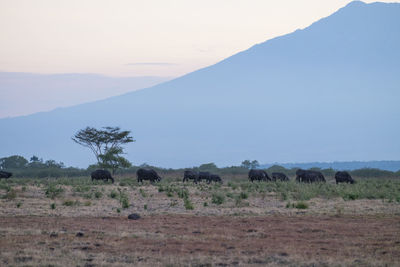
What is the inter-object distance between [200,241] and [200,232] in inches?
65.8

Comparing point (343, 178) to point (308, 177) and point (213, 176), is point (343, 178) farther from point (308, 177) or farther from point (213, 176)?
point (213, 176)

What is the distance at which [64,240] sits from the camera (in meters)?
17.2

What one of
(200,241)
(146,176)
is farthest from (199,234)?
(146,176)

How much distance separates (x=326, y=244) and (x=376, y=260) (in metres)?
2.53

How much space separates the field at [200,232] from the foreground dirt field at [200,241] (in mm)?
25

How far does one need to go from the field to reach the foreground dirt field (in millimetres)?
25

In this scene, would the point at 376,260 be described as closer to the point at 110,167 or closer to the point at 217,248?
the point at 217,248

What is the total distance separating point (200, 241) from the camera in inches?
687

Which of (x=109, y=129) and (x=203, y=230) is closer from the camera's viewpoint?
(x=203, y=230)

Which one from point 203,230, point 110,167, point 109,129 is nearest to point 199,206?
point 203,230

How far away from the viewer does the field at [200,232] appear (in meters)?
14.8

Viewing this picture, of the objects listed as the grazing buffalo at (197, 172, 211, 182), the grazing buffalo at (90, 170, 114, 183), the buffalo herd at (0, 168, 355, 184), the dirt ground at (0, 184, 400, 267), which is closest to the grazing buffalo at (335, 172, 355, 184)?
the buffalo herd at (0, 168, 355, 184)

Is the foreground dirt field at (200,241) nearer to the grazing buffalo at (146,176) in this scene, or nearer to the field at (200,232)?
the field at (200,232)

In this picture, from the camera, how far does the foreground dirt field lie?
47.9 ft
